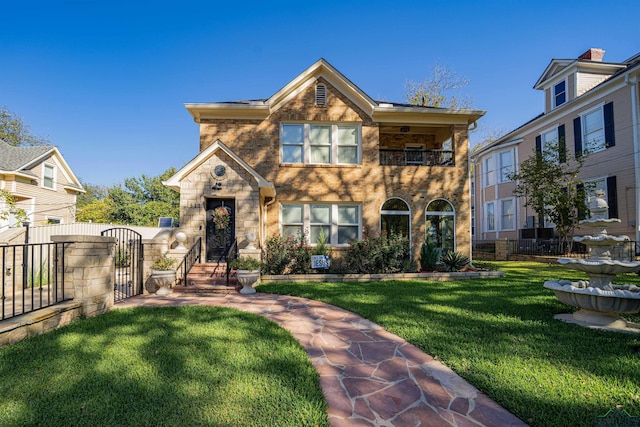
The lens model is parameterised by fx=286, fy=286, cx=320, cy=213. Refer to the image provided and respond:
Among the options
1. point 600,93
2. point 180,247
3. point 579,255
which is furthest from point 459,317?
point 600,93

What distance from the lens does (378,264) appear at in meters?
10.1

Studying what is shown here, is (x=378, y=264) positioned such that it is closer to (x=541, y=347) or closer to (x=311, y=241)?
(x=311, y=241)

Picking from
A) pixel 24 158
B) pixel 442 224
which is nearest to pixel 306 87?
pixel 442 224

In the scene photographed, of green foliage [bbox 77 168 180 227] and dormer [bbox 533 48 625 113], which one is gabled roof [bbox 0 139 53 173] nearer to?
green foliage [bbox 77 168 180 227]

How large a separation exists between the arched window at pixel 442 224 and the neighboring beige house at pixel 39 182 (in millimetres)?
20815

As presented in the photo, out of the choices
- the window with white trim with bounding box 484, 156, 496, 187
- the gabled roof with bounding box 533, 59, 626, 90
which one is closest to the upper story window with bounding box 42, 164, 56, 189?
the window with white trim with bounding box 484, 156, 496, 187

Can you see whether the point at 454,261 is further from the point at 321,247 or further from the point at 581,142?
the point at 581,142

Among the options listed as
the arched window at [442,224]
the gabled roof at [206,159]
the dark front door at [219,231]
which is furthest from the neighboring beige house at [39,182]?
the arched window at [442,224]

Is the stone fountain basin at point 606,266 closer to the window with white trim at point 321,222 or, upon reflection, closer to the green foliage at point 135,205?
the window with white trim at point 321,222

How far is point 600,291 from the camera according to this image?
448cm

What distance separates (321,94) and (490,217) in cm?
1635

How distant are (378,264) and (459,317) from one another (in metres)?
5.08

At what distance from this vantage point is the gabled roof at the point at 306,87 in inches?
433

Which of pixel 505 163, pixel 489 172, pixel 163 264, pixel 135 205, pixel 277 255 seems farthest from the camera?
pixel 135 205
